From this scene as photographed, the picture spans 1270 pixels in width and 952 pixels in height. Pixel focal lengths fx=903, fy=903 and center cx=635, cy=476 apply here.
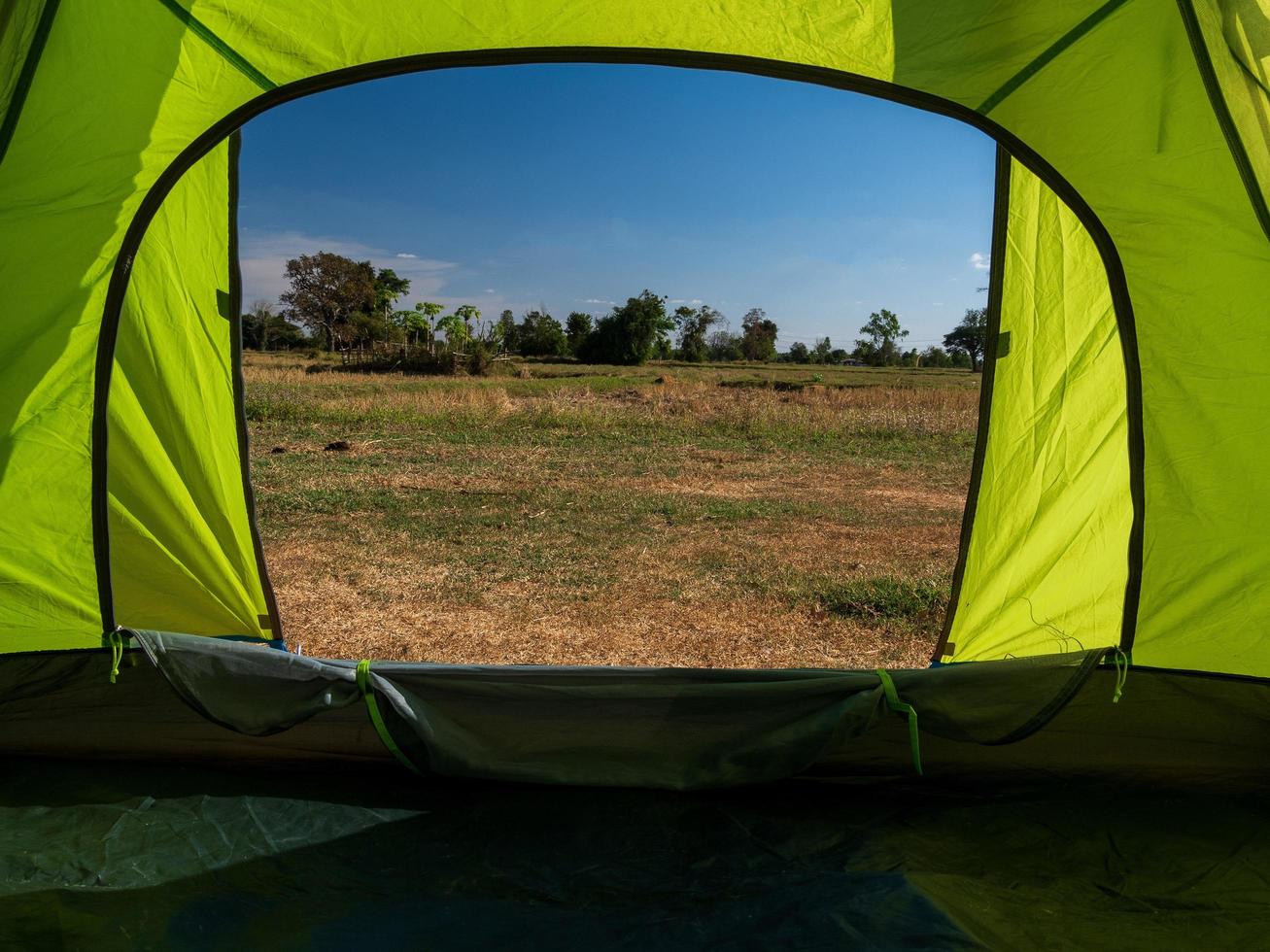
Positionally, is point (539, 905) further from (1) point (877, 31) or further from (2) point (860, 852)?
(1) point (877, 31)

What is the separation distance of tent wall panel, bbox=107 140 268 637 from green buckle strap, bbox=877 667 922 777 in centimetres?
207

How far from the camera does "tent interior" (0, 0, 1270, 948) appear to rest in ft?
6.56

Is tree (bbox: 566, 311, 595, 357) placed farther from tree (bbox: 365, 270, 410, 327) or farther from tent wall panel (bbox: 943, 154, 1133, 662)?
tent wall panel (bbox: 943, 154, 1133, 662)

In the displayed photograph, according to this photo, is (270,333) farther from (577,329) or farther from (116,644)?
(116,644)

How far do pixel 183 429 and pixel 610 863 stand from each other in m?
1.86

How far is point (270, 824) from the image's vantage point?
214cm

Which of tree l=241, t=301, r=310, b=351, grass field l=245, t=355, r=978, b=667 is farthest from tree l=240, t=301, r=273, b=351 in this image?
grass field l=245, t=355, r=978, b=667

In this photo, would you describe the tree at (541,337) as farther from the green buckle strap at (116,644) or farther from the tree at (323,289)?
the green buckle strap at (116,644)

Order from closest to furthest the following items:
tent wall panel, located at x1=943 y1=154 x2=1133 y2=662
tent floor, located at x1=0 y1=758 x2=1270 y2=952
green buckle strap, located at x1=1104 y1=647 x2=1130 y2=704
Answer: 1. tent floor, located at x1=0 y1=758 x2=1270 y2=952
2. green buckle strap, located at x1=1104 y1=647 x2=1130 y2=704
3. tent wall panel, located at x1=943 y1=154 x2=1133 y2=662

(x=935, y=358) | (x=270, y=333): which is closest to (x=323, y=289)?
(x=270, y=333)

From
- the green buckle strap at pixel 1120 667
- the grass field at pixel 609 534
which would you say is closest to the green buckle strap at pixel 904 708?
the green buckle strap at pixel 1120 667

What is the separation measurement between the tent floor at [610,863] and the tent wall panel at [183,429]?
0.65m

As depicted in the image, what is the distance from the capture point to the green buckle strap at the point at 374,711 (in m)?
2.27

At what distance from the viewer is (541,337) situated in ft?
143
